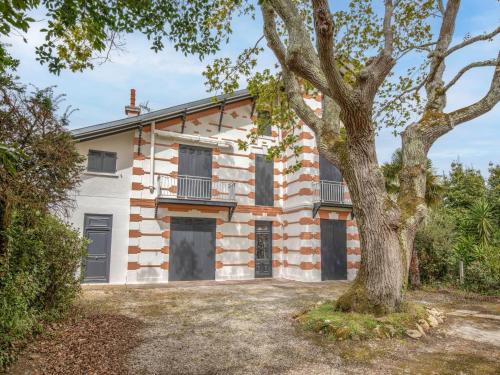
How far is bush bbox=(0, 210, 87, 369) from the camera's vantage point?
14.0 feet

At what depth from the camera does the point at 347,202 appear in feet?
51.4

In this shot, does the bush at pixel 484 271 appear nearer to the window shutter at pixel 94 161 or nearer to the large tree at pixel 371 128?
the large tree at pixel 371 128

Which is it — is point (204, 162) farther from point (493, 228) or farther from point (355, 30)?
point (493, 228)

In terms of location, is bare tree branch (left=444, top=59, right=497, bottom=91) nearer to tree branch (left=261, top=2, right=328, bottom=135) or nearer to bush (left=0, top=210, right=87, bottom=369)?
tree branch (left=261, top=2, right=328, bottom=135)

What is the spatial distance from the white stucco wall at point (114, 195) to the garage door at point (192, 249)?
76.2 inches

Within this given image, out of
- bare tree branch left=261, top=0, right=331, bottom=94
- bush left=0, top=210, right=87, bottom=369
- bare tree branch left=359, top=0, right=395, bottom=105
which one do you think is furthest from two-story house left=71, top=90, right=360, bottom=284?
bare tree branch left=359, top=0, right=395, bottom=105

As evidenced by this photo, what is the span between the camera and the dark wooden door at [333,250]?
49.2ft

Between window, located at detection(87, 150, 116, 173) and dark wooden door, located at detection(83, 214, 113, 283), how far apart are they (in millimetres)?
1885

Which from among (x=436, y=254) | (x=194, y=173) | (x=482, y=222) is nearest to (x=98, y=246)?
(x=194, y=173)

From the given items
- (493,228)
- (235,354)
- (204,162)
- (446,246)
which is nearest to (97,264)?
(204,162)

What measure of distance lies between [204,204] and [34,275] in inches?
355

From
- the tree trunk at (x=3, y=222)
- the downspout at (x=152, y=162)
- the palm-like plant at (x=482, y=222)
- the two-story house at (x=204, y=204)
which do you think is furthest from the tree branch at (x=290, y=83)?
the palm-like plant at (x=482, y=222)

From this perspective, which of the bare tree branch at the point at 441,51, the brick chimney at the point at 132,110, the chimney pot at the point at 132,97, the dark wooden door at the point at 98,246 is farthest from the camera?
the chimney pot at the point at 132,97

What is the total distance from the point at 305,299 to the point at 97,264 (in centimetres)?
821
